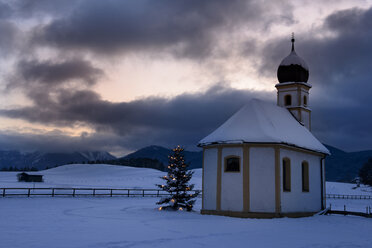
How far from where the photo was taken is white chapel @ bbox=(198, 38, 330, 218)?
77.4 ft

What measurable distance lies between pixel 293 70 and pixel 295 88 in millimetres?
1611

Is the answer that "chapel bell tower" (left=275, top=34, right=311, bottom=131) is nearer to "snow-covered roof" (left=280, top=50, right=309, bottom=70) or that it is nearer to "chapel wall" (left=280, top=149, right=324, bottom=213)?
"snow-covered roof" (left=280, top=50, right=309, bottom=70)

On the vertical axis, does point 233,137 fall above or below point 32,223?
above

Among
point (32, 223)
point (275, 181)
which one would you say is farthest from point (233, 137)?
point (32, 223)

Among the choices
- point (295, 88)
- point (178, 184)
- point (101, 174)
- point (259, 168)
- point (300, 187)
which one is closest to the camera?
point (259, 168)

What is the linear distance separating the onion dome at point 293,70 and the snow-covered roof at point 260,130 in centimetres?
528

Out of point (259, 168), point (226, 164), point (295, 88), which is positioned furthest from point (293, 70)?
point (226, 164)

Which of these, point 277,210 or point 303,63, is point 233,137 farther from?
point 303,63

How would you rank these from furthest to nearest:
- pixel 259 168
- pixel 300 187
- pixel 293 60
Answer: pixel 293 60
pixel 300 187
pixel 259 168

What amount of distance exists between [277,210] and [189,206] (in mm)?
6387

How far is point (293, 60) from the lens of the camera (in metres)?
34.0

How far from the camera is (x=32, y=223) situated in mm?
17125

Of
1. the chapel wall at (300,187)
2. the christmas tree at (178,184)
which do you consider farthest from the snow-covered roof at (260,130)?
the christmas tree at (178,184)

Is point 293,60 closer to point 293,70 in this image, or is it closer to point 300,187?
point 293,70
